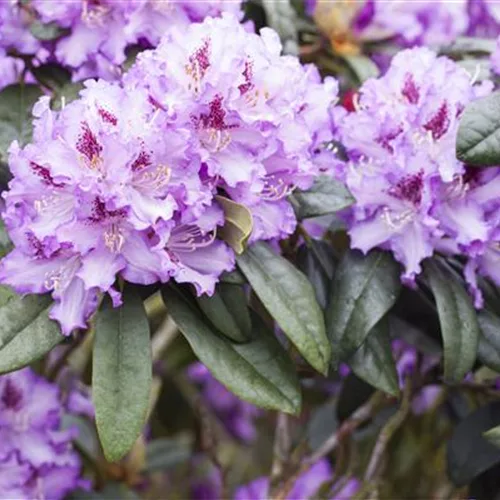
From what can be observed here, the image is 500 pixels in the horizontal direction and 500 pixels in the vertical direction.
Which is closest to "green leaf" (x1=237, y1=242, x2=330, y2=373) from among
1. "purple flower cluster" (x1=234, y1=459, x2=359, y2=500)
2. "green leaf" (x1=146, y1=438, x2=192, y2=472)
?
"purple flower cluster" (x1=234, y1=459, x2=359, y2=500)

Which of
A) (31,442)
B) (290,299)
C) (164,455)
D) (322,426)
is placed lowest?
(164,455)

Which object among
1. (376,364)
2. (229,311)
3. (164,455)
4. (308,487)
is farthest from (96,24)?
(164,455)

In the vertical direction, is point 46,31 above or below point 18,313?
above

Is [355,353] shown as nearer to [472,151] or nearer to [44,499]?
[472,151]

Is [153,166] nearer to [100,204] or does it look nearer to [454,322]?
[100,204]

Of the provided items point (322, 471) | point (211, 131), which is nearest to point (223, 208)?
point (211, 131)

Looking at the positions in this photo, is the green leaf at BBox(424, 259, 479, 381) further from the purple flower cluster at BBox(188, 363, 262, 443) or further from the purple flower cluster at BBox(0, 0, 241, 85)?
the purple flower cluster at BBox(188, 363, 262, 443)

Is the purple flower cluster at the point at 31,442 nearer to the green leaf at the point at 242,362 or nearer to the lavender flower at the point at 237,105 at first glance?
the green leaf at the point at 242,362
